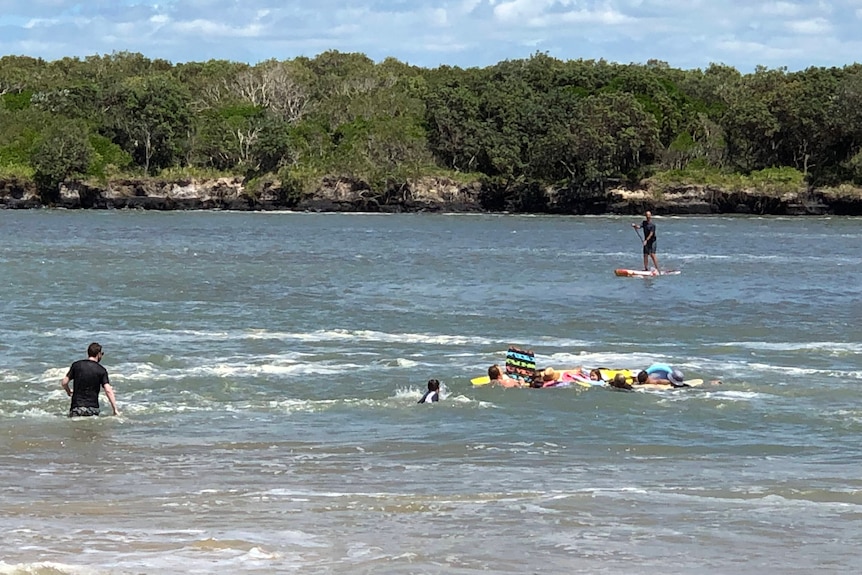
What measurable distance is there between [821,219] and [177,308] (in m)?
66.3

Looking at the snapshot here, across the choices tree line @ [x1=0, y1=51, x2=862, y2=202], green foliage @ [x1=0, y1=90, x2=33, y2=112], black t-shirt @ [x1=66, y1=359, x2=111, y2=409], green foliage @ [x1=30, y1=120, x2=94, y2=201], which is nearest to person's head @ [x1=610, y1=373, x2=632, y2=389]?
black t-shirt @ [x1=66, y1=359, x2=111, y2=409]

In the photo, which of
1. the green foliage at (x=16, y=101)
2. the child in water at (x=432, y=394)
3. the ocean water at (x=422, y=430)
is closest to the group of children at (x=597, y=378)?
the ocean water at (x=422, y=430)

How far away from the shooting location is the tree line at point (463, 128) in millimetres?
93250

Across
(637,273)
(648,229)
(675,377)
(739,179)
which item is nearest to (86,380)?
(675,377)

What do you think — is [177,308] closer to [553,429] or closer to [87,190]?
[553,429]

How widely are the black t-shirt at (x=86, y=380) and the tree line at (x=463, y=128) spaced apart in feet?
258

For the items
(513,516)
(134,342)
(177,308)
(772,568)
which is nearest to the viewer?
(772,568)

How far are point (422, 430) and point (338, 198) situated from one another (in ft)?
285

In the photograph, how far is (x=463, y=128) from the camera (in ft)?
341

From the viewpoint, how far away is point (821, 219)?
87.8 meters

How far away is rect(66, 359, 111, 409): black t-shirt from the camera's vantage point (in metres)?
16.0

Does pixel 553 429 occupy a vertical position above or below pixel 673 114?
below

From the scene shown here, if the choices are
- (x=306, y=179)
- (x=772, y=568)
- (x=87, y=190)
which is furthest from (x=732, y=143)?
(x=772, y=568)

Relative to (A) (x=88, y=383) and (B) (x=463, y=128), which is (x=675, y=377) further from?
(B) (x=463, y=128)
